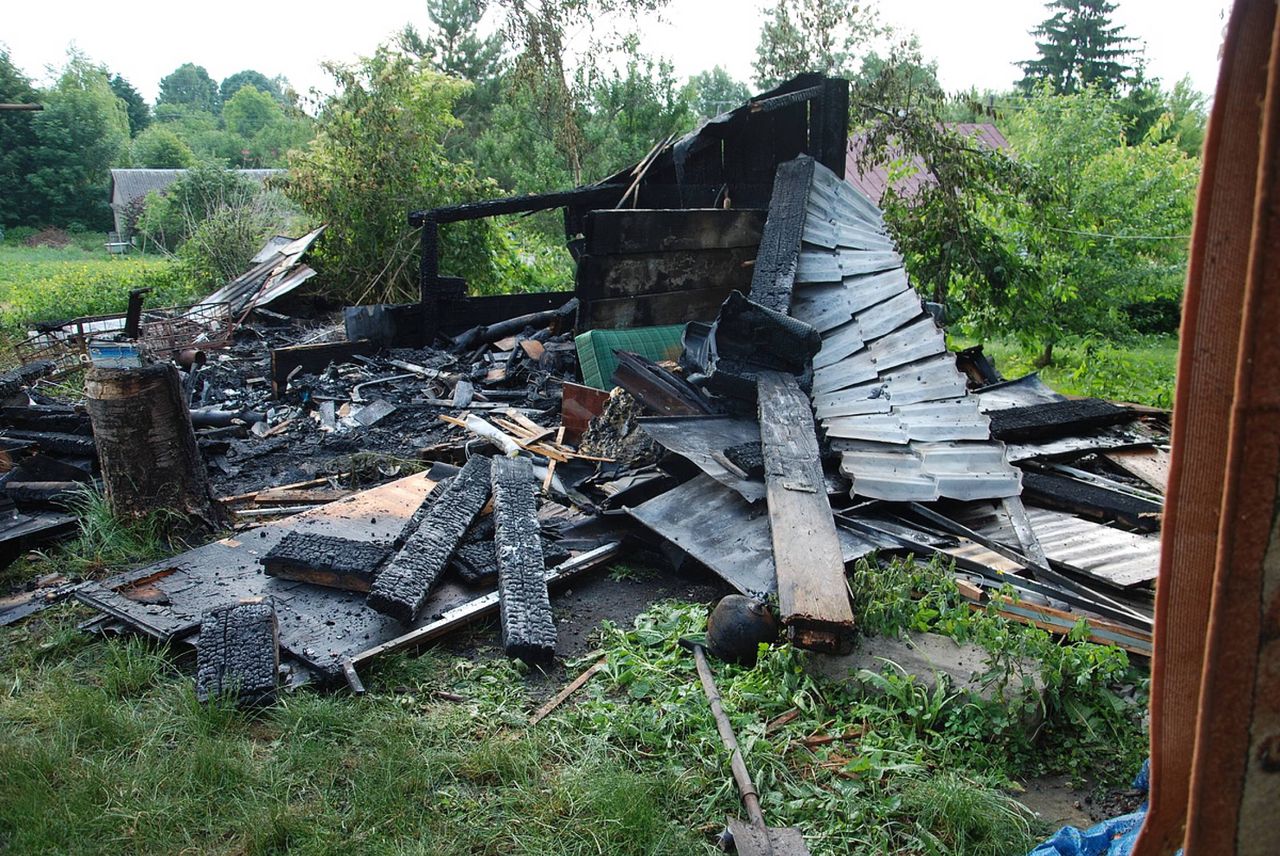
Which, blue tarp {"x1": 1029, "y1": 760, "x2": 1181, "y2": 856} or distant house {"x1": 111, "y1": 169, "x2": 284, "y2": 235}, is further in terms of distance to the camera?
distant house {"x1": 111, "y1": 169, "x2": 284, "y2": 235}

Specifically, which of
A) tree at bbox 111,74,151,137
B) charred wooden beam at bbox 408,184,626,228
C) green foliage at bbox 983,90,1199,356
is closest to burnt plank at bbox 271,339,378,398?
charred wooden beam at bbox 408,184,626,228

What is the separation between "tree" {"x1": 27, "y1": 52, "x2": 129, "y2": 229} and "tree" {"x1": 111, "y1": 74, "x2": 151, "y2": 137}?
20.9 meters

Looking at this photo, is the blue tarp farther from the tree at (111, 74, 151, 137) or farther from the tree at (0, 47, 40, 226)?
the tree at (111, 74, 151, 137)

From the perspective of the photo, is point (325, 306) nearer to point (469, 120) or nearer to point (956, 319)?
point (956, 319)

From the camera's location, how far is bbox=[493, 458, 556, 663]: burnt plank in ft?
14.2

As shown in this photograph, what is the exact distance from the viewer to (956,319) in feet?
36.2

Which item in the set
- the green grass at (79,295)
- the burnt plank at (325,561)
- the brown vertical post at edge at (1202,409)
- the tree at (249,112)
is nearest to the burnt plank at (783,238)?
the burnt plank at (325,561)

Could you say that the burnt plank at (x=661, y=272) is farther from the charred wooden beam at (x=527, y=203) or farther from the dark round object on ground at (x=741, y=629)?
the dark round object on ground at (x=741, y=629)

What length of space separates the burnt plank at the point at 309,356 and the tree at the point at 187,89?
117 m

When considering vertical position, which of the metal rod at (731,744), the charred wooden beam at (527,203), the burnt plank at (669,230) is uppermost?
the charred wooden beam at (527,203)

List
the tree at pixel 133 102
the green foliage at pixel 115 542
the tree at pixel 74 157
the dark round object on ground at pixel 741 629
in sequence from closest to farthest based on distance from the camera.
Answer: the dark round object on ground at pixel 741 629, the green foliage at pixel 115 542, the tree at pixel 74 157, the tree at pixel 133 102

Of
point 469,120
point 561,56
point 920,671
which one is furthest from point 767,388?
point 469,120

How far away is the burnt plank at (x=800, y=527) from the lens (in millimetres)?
3863

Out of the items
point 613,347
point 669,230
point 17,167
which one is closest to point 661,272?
point 669,230
